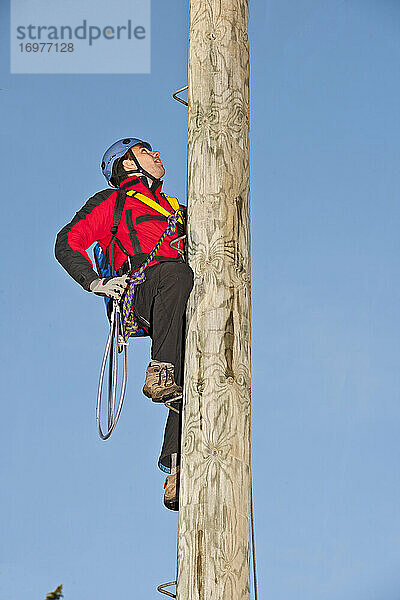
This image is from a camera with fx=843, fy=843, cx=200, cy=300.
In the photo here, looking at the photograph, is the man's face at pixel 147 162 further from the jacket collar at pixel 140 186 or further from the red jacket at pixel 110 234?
the red jacket at pixel 110 234

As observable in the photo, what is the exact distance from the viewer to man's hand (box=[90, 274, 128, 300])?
4512mm

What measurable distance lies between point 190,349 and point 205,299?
10.2 inches

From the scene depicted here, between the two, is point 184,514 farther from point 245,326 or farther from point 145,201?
point 145,201

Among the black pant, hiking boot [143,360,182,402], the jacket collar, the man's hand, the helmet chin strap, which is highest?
the helmet chin strap

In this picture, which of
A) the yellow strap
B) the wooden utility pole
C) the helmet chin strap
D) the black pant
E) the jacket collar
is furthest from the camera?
the helmet chin strap

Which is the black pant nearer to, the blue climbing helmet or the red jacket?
the red jacket

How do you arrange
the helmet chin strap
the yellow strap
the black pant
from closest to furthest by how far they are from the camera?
the black pant → the yellow strap → the helmet chin strap

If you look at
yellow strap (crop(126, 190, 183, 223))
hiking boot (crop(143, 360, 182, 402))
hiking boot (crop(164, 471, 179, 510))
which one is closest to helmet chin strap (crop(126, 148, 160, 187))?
yellow strap (crop(126, 190, 183, 223))

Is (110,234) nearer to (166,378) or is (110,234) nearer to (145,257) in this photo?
(145,257)

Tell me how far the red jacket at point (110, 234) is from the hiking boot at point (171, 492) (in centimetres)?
118

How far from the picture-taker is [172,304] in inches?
167

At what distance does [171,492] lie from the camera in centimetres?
448

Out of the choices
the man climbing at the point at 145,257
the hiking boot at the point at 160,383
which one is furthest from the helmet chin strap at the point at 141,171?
the hiking boot at the point at 160,383

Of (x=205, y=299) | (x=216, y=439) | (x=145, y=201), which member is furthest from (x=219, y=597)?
(x=145, y=201)
